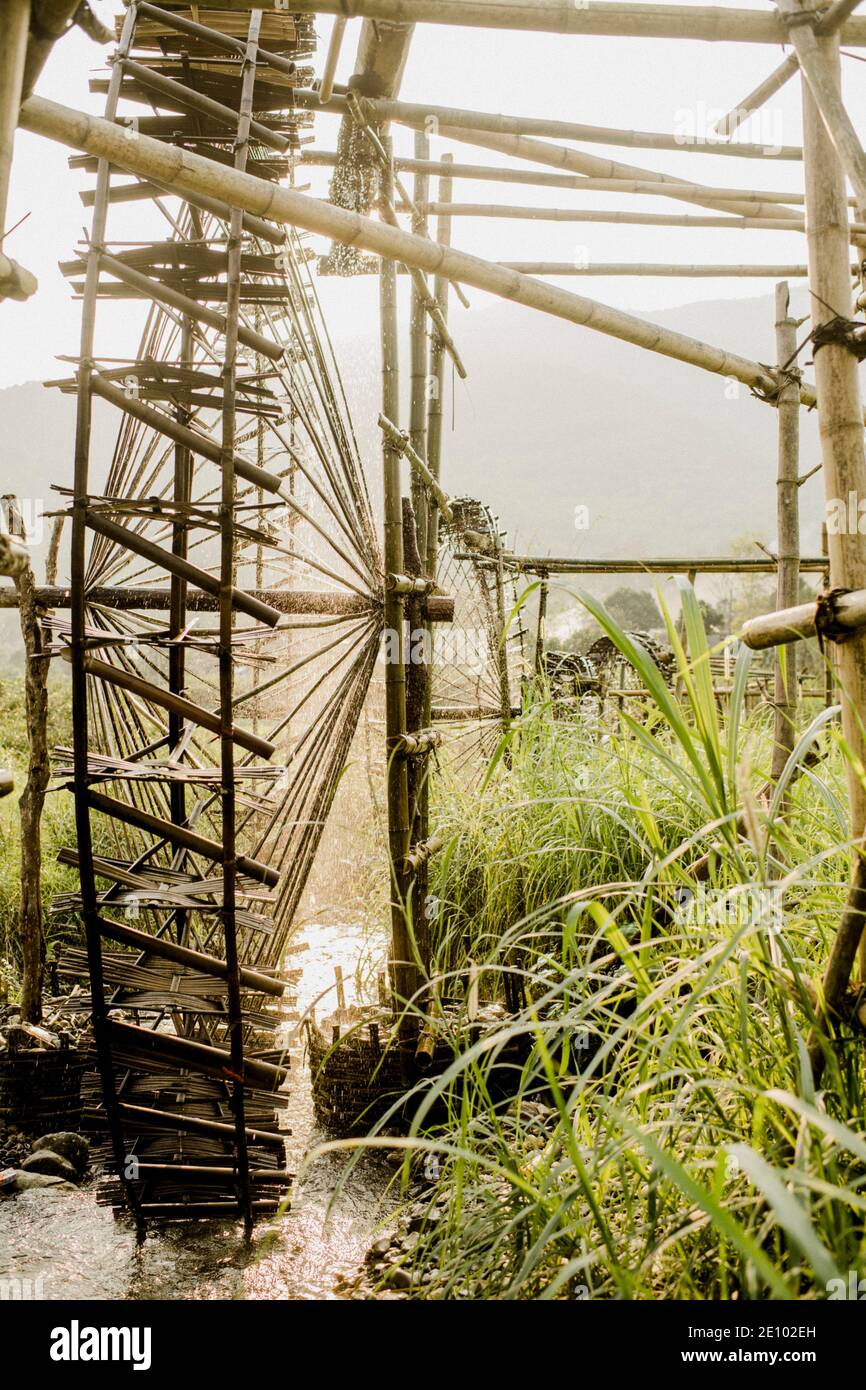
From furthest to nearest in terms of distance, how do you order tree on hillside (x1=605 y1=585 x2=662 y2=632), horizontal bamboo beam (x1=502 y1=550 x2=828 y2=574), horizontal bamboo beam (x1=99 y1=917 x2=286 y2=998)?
1. tree on hillside (x1=605 y1=585 x2=662 y2=632)
2. horizontal bamboo beam (x1=502 y1=550 x2=828 y2=574)
3. horizontal bamboo beam (x1=99 y1=917 x2=286 y2=998)

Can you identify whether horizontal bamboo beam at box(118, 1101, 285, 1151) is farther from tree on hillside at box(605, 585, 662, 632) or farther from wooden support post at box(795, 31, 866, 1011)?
tree on hillside at box(605, 585, 662, 632)

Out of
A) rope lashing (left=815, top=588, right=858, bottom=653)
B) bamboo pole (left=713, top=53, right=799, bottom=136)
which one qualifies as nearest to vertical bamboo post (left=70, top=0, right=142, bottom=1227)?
bamboo pole (left=713, top=53, right=799, bottom=136)

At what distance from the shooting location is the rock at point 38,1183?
2.66 m

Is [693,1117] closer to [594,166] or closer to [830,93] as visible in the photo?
[830,93]

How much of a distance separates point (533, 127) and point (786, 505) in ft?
5.19

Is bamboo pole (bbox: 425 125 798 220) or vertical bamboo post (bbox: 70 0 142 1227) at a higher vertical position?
bamboo pole (bbox: 425 125 798 220)

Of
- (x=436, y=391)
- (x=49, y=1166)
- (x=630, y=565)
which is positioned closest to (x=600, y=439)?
(x=630, y=565)

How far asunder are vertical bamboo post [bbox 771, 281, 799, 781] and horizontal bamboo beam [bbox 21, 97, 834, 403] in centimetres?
71

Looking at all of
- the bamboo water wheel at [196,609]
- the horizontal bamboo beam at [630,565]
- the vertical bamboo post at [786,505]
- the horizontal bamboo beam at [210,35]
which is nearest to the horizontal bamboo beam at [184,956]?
Result: the bamboo water wheel at [196,609]

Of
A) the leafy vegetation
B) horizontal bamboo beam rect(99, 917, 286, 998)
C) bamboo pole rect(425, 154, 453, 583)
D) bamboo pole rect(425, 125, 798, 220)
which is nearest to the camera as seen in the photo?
horizontal bamboo beam rect(99, 917, 286, 998)

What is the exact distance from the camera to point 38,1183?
8.82 ft

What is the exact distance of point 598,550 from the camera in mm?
58406

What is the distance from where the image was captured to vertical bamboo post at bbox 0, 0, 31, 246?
0.89 m
